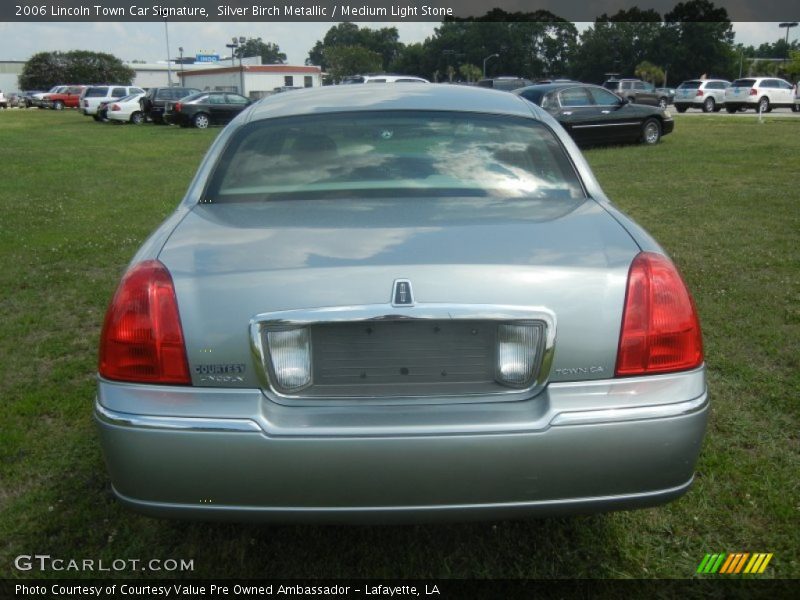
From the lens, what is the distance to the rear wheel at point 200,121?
2894 cm

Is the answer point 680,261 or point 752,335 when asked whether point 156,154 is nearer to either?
point 680,261

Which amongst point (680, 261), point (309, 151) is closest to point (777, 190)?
point (680, 261)

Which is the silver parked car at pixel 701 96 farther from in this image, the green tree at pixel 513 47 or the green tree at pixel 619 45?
the green tree at pixel 513 47

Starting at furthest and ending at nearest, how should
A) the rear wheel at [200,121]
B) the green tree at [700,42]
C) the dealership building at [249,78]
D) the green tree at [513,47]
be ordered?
the green tree at [513,47], the green tree at [700,42], the dealership building at [249,78], the rear wheel at [200,121]

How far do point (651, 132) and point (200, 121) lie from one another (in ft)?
55.9

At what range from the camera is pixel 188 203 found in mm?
3031

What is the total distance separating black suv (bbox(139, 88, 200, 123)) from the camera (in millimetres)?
32219

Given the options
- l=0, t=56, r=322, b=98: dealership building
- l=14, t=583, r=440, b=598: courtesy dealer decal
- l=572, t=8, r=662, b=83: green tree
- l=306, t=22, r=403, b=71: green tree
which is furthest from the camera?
l=306, t=22, r=403, b=71: green tree

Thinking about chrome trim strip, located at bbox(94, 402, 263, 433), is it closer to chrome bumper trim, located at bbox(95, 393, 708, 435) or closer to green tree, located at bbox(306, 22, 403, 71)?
chrome bumper trim, located at bbox(95, 393, 708, 435)

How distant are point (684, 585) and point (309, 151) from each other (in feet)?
6.88

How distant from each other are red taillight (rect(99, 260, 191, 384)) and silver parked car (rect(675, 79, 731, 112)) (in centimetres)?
4034
